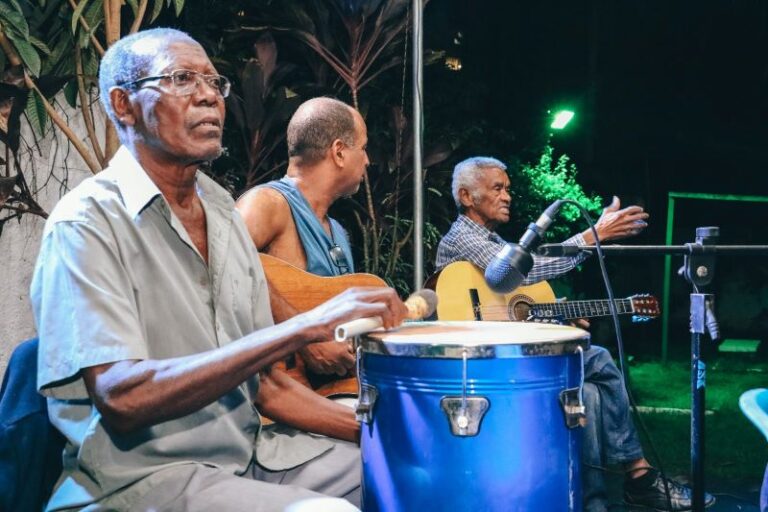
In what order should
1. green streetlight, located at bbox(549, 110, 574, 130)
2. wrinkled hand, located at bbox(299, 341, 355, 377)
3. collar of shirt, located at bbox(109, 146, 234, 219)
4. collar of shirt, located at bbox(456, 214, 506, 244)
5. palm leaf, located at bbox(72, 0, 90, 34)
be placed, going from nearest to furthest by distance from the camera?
collar of shirt, located at bbox(109, 146, 234, 219) → wrinkled hand, located at bbox(299, 341, 355, 377) → palm leaf, located at bbox(72, 0, 90, 34) → collar of shirt, located at bbox(456, 214, 506, 244) → green streetlight, located at bbox(549, 110, 574, 130)

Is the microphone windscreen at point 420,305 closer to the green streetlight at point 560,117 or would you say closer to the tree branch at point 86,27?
the tree branch at point 86,27

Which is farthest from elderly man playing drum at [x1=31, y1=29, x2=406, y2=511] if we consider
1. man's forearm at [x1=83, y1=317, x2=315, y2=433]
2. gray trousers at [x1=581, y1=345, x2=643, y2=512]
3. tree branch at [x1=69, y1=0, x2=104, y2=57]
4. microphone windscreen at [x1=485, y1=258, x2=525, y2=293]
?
tree branch at [x1=69, y1=0, x2=104, y2=57]

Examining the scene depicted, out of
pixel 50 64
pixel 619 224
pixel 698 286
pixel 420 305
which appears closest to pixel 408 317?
pixel 420 305

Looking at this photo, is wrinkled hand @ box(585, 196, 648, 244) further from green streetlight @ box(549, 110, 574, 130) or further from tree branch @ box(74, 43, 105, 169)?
green streetlight @ box(549, 110, 574, 130)

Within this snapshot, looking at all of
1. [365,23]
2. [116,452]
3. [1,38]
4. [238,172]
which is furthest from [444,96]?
[116,452]

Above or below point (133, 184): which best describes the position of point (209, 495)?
below

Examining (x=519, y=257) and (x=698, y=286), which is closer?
(x=519, y=257)

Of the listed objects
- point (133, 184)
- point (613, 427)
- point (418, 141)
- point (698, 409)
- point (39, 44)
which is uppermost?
point (39, 44)

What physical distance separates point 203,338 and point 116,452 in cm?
34

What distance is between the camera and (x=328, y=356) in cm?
315

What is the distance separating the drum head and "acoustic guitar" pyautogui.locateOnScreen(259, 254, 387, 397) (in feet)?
4.15

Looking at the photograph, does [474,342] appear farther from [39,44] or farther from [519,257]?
[39,44]

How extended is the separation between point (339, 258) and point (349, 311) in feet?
6.43

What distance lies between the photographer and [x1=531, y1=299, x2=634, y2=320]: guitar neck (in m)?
4.37
